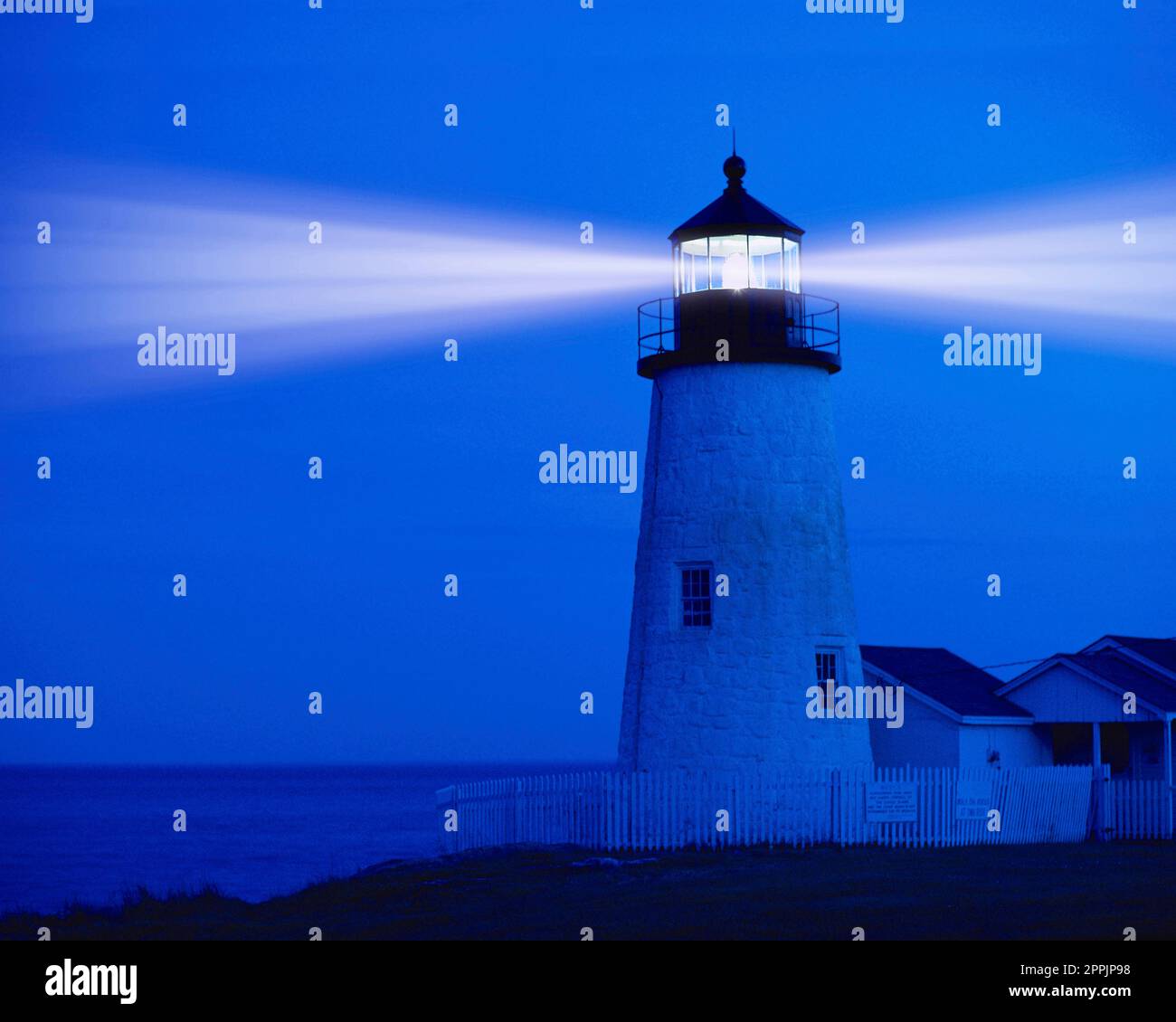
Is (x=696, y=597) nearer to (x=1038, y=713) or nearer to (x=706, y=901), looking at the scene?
(x=1038, y=713)

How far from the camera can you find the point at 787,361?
92.4 ft

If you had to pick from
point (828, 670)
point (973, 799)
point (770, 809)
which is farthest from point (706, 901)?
point (973, 799)

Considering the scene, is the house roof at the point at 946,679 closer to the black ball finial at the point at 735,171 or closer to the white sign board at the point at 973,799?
the white sign board at the point at 973,799

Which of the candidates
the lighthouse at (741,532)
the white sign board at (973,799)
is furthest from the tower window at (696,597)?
the white sign board at (973,799)

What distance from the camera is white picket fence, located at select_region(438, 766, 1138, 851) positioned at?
27.3m

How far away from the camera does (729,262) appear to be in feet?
93.2

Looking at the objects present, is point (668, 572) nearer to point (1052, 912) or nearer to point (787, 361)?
point (787, 361)

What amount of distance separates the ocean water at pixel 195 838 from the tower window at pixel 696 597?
11664 mm

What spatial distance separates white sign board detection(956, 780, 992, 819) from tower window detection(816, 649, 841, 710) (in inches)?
107

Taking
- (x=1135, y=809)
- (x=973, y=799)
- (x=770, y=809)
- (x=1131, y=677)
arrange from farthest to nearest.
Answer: (x=1131, y=677)
(x=1135, y=809)
(x=973, y=799)
(x=770, y=809)

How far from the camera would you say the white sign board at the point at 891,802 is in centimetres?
2797

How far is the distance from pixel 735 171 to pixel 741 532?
5.83 m

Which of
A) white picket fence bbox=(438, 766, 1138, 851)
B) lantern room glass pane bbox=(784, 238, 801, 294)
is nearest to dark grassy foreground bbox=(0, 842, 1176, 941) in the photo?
white picket fence bbox=(438, 766, 1138, 851)

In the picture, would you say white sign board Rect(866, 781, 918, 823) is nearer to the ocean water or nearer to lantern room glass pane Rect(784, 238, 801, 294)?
lantern room glass pane Rect(784, 238, 801, 294)
